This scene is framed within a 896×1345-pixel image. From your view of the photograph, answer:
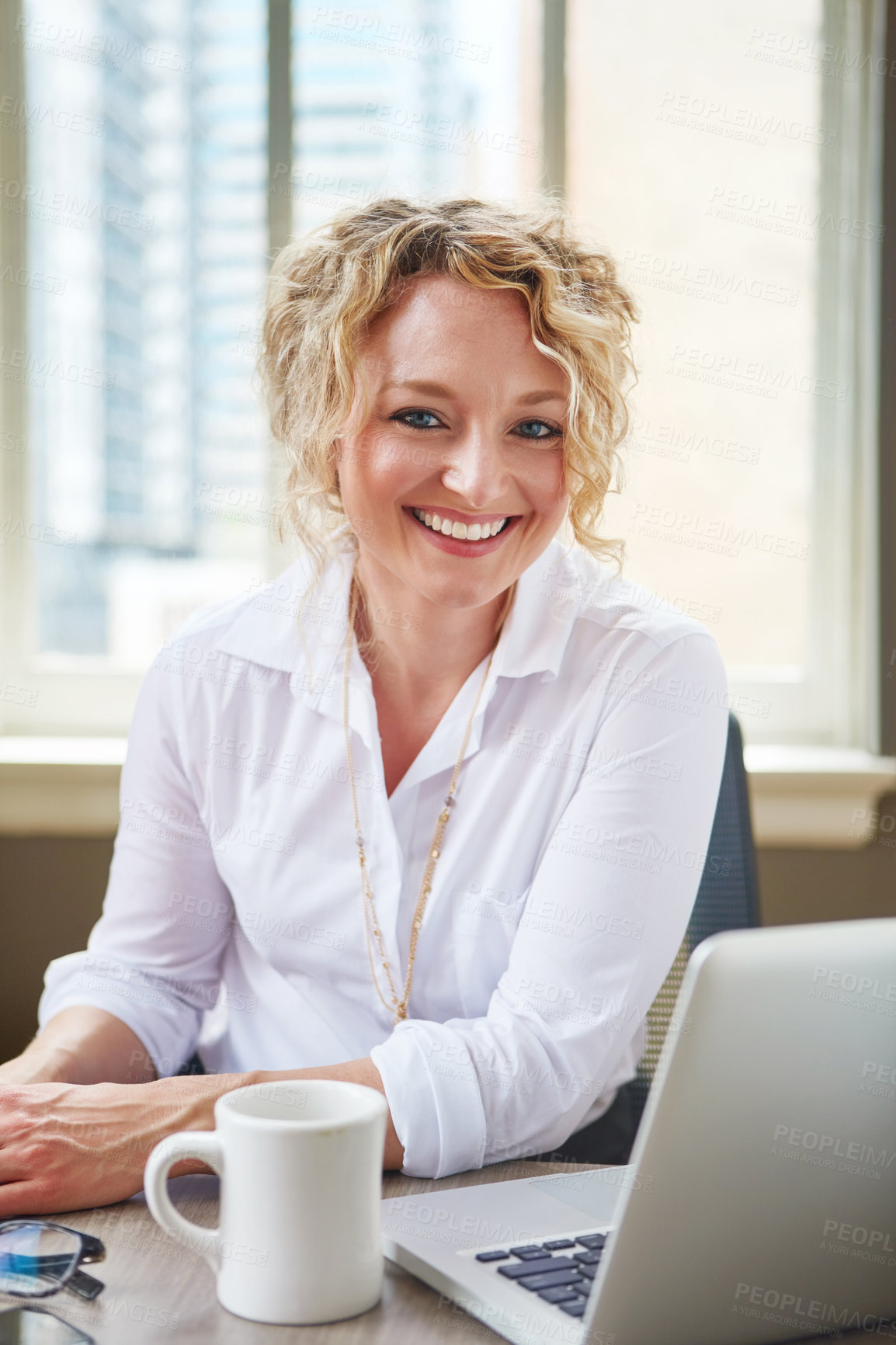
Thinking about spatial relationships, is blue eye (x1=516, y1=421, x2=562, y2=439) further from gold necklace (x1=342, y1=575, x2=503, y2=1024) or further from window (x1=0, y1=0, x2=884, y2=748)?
window (x1=0, y1=0, x2=884, y2=748)

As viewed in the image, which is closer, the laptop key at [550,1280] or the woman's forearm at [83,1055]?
the laptop key at [550,1280]

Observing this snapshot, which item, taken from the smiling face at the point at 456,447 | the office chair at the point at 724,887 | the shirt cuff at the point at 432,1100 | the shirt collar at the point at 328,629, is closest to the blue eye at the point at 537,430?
the smiling face at the point at 456,447

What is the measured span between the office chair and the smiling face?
1.06 ft

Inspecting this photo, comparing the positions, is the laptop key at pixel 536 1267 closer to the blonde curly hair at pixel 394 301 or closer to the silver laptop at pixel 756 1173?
the silver laptop at pixel 756 1173

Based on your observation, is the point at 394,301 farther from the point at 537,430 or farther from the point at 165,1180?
the point at 165,1180

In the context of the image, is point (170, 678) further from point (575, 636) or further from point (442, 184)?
point (442, 184)

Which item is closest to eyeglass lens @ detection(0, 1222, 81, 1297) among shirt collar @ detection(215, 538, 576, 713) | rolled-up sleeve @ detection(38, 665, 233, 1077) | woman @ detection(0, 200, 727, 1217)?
woman @ detection(0, 200, 727, 1217)

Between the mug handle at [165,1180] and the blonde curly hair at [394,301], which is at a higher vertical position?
the blonde curly hair at [394,301]

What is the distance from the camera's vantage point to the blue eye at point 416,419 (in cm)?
117

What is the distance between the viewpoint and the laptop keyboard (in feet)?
1.99

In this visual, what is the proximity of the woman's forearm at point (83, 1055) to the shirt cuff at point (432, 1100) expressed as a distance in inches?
11.8

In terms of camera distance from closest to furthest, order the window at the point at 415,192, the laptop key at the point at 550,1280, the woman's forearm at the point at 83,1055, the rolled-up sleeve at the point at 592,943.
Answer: the laptop key at the point at 550,1280 → the rolled-up sleeve at the point at 592,943 → the woman's forearm at the point at 83,1055 → the window at the point at 415,192

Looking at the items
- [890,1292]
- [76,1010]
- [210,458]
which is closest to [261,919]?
[76,1010]

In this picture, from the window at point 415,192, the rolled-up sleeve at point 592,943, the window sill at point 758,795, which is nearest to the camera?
the rolled-up sleeve at point 592,943
